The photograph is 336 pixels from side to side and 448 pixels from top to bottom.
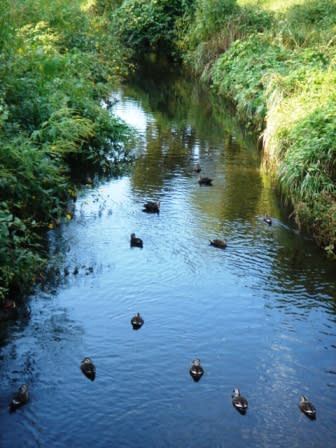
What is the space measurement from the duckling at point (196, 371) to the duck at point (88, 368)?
3.87 feet

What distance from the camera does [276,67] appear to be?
21.2 meters

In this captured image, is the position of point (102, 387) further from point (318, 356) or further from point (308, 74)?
point (308, 74)

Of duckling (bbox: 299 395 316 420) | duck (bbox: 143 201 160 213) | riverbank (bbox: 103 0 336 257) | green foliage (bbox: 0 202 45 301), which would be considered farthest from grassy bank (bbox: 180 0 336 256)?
green foliage (bbox: 0 202 45 301)

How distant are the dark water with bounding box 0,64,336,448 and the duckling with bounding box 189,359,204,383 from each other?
74 millimetres

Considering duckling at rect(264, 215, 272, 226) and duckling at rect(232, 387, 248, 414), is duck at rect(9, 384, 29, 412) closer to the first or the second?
duckling at rect(232, 387, 248, 414)

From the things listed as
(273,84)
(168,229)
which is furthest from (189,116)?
(168,229)

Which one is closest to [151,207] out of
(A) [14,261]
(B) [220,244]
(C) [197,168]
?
(B) [220,244]

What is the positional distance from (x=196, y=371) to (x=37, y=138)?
664 centimetres

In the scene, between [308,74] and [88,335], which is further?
[308,74]

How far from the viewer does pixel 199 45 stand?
3073 cm

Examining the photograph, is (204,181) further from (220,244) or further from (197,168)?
(220,244)

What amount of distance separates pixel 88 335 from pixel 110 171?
25.0 feet

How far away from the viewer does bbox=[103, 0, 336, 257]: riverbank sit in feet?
42.9

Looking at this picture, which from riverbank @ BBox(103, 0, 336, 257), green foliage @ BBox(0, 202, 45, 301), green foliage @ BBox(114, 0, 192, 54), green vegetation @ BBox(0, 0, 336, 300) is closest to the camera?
green foliage @ BBox(0, 202, 45, 301)
